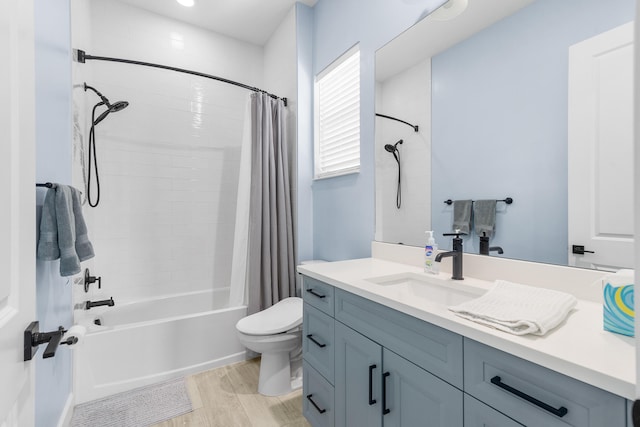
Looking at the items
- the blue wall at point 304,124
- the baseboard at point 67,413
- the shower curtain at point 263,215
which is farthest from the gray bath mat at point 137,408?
the blue wall at point 304,124

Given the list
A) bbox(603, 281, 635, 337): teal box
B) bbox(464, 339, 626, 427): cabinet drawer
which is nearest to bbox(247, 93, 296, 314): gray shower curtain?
bbox(464, 339, 626, 427): cabinet drawer

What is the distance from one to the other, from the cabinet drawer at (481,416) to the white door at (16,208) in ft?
3.24

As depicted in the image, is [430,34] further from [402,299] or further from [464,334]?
[464,334]

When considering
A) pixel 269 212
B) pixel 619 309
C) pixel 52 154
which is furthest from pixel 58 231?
pixel 619 309

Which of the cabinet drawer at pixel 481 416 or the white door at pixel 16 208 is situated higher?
the white door at pixel 16 208

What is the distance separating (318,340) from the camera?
4.81 ft

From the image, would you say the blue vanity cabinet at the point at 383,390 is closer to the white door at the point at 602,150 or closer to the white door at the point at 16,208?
the white door at the point at 602,150

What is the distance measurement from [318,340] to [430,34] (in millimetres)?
1636

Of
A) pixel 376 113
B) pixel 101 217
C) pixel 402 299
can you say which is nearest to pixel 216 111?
pixel 101 217

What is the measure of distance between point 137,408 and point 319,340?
1.21 metres

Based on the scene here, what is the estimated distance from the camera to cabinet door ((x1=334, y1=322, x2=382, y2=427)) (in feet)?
3.57

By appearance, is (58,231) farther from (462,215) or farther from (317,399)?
(462,215)

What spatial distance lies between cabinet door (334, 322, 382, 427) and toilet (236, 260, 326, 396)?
1.87 ft

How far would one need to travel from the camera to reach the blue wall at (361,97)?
1720 millimetres
